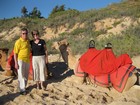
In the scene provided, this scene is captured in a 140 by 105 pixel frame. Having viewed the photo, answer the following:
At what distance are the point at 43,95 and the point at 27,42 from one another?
1.35 m

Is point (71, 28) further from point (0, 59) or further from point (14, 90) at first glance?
point (14, 90)

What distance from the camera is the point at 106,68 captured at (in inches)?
327

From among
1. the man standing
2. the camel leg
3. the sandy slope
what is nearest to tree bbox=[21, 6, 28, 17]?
the sandy slope

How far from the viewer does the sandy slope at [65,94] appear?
716cm

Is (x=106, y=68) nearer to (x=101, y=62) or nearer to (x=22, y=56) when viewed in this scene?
(x=101, y=62)

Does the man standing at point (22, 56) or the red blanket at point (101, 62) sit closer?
the man standing at point (22, 56)

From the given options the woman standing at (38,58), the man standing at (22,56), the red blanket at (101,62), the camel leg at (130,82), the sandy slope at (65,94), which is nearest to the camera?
the sandy slope at (65,94)

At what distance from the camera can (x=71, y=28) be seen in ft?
82.4

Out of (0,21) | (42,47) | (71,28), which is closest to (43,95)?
(42,47)

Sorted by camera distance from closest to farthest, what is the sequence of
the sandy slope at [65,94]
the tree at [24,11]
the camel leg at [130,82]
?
the sandy slope at [65,94] < the camel leg at [130,82] < the tree at [24,11]

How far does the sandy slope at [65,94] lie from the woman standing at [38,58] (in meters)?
0.31

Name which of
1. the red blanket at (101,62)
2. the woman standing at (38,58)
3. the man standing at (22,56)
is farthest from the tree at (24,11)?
the man standing at (22,56)

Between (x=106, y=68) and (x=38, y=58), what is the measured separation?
1.78 meters

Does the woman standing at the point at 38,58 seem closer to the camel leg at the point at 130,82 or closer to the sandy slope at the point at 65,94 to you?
the sandy slope at the point at 65,94
